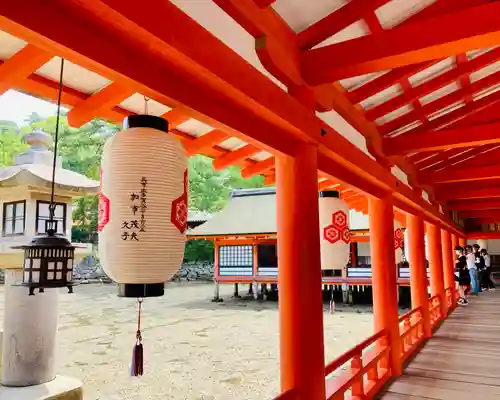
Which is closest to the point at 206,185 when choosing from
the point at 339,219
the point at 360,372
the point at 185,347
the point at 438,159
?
the point at 185,347

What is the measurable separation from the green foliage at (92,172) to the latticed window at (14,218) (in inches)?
819

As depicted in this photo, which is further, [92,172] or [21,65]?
[92,172]

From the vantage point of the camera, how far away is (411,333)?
771 centimetres

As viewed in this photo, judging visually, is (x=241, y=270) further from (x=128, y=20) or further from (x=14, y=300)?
(x=128, y=20)

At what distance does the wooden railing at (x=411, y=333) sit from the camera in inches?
267

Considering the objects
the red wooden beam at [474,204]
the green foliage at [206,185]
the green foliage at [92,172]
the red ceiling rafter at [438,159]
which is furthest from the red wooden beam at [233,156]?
the green foliage at [206,185]

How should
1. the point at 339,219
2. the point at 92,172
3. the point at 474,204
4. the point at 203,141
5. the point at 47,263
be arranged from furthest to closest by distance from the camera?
the point at 92,172
the point at 474,204
the point at 339,219
the point at 203,141
the point at 47,263

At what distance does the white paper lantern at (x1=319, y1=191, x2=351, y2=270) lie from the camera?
508cm

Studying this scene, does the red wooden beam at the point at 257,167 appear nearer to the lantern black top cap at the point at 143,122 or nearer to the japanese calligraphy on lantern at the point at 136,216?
the lantern black top cap at the point at 143,122

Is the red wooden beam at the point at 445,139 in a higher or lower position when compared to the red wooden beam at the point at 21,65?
higher

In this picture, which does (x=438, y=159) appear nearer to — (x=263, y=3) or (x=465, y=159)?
(x=465, y=159)

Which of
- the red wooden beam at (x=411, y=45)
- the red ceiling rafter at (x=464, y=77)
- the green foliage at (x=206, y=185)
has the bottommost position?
the red wooden beam at (x=411, y=45)

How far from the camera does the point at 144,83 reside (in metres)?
1.98

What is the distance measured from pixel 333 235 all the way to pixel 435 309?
6485mm
